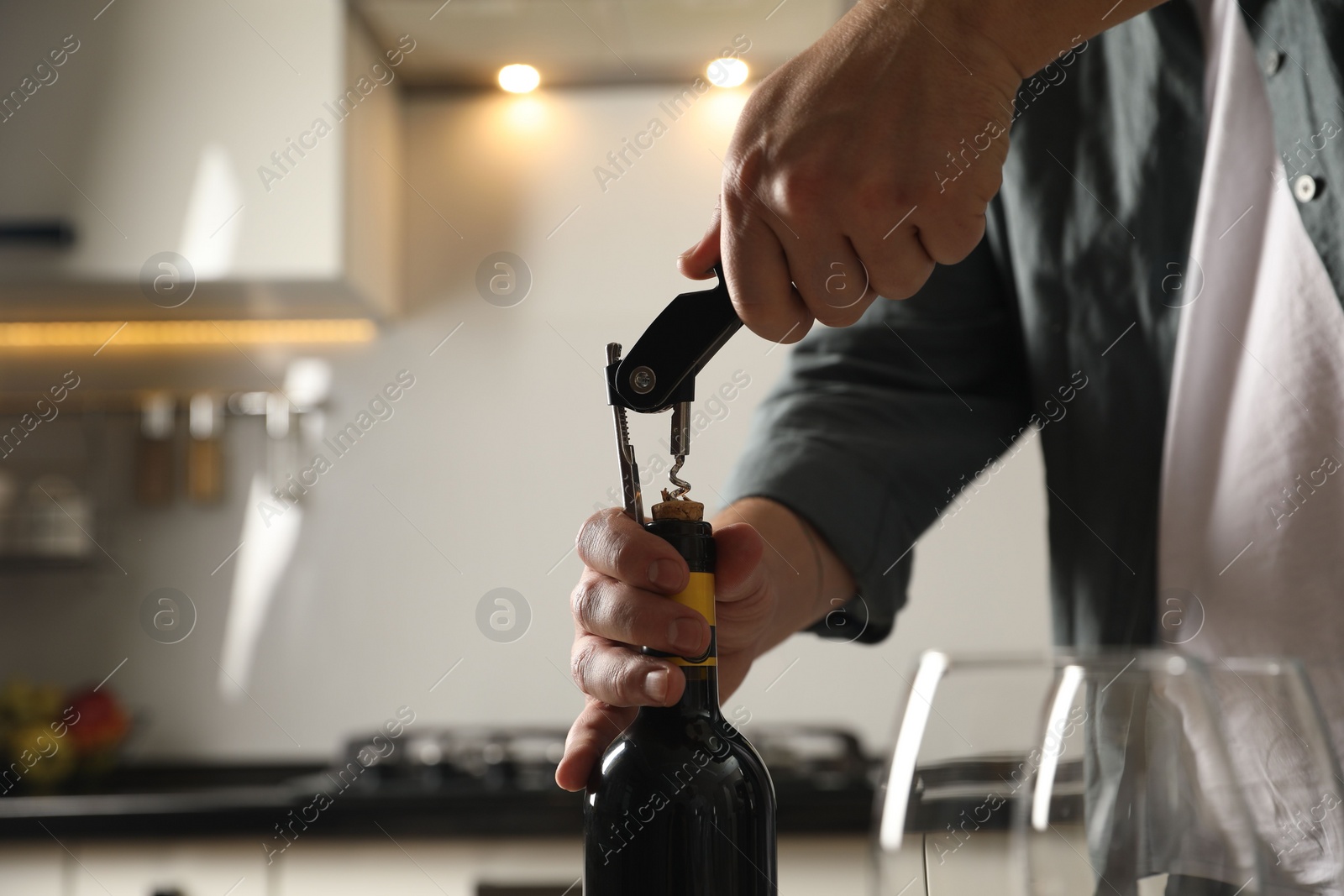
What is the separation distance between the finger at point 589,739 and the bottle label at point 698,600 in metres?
0.06

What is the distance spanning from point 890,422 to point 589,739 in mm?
368

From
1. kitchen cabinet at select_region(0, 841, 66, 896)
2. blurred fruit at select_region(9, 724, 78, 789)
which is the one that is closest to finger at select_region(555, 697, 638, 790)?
kitchen cabinet at select_region(0, 841, 66, 896)

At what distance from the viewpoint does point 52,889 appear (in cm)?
159

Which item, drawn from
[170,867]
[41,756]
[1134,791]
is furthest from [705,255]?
[41,756]

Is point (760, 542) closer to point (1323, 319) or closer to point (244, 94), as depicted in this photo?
point (1323, 319)

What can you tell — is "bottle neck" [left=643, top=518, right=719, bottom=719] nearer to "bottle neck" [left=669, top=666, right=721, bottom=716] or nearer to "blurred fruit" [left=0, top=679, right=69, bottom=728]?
"bottle neck" [left=669, top=666, right=721, bottom=716]

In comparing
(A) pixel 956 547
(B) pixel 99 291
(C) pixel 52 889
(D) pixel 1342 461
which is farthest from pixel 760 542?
(B) pixel 99 291

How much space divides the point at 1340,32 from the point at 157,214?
6.27 ft

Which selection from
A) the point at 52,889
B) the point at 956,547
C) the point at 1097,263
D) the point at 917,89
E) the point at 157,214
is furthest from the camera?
the point at 956,547

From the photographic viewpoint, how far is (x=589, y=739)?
1.54 feet

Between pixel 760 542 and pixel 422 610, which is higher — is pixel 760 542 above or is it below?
below

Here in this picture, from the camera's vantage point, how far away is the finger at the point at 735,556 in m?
0.46

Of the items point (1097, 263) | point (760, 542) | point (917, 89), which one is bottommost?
point (760, 542)

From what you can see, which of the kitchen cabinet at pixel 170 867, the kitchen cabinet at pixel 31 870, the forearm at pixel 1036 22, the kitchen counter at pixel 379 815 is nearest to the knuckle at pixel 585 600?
the forearm at pixel 1036 22
